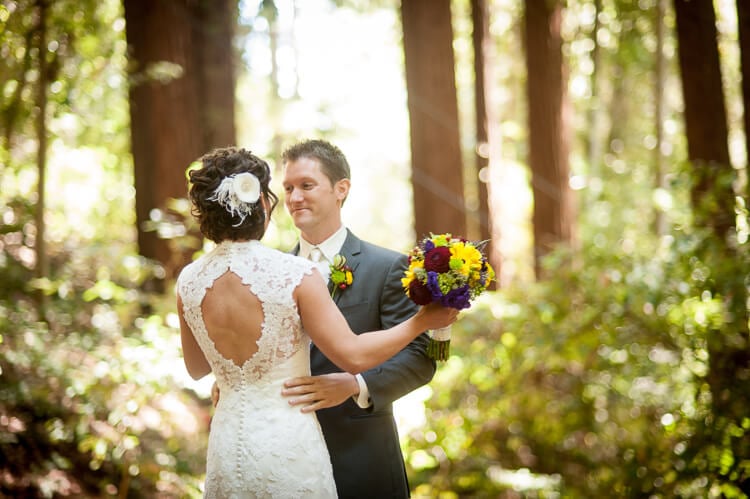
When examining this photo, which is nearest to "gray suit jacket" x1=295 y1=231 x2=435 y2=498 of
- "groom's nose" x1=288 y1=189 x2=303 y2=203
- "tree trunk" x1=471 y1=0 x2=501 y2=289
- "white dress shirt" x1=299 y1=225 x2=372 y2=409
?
"white dress shirt" x1=299 y1=225 x2=372 y2=409

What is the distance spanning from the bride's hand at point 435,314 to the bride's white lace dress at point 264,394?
1.40 ft

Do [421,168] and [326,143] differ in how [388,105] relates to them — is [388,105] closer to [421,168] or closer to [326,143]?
[421,168]

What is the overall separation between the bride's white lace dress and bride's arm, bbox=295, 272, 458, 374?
0.16 feet

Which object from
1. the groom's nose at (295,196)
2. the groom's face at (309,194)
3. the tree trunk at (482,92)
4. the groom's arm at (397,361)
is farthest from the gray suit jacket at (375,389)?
the tree trunk at (482,92)

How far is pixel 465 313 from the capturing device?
256 inches

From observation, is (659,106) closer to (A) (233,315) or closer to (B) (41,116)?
(B) (41,116)

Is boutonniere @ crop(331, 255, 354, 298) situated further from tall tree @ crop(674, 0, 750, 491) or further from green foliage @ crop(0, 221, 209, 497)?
tall tree @ crop(674, 0, 750, 491)

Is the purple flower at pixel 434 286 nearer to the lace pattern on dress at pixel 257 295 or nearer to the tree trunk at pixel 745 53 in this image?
the lace pattern on dress at pixel 257 295

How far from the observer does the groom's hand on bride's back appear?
2.63 m

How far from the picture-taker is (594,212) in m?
15.6

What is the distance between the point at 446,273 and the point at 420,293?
11 cm

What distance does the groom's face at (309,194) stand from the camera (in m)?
3.09

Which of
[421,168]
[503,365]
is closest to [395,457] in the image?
[503,365]

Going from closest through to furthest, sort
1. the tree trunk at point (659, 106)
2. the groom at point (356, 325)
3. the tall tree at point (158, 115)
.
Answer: the groom at point (356, 325) < the tall tree at point (158, 115) < the tree trunk at point (659, 106)
